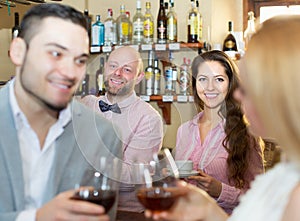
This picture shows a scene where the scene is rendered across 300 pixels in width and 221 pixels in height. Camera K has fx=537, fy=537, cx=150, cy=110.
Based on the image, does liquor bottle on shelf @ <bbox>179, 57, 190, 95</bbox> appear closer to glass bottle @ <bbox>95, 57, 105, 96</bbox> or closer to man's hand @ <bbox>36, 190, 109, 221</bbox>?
glass bottle @ <bbox>95, 57, 105, 96</bbox>

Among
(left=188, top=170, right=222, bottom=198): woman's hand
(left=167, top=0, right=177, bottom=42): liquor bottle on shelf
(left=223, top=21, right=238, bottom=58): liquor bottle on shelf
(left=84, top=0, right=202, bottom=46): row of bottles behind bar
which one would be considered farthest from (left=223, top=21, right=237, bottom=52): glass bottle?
(left=188, top=170, right=222, bottom=198): woman's hand

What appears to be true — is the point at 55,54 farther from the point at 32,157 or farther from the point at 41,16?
the point at 32,157

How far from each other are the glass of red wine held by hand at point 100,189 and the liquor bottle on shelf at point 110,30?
2397 mm

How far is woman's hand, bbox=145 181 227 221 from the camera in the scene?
41.9 inches

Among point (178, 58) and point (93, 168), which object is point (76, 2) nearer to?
point (178, 58)

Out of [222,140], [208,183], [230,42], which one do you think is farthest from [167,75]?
[230,42]

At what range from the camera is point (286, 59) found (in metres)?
0.93

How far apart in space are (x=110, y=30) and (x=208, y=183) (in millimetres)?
1729

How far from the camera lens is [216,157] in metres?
2.24

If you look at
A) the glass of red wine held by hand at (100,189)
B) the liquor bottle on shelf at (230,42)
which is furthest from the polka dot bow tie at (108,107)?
the liquor bottle on shelf at (230,42)

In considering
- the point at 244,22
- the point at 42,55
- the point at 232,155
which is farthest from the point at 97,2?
the point at 42,55

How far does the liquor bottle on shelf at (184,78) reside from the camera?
1.67 m

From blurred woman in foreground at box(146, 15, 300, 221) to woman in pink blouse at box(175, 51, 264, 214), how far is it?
933mm

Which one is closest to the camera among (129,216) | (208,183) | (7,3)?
(129,216)
